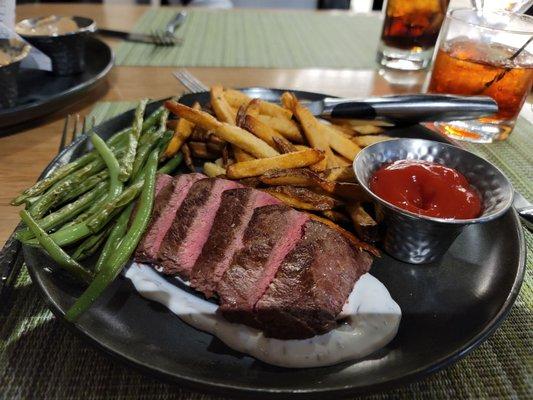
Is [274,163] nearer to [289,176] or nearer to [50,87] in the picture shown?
[289,176]

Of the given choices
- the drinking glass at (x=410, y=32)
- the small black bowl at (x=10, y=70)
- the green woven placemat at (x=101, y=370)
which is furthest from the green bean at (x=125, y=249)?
the drinking glass at (x=410, y=32)

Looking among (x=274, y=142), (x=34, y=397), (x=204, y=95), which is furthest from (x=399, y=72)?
(x=34, y=397)

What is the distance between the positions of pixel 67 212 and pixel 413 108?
1890 mm

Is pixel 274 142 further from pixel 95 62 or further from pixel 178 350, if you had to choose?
pixel 95 62

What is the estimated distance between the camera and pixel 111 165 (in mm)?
2002

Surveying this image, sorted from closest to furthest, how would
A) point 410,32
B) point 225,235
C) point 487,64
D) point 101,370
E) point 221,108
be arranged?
point 101,370
point 225,235
point 221,108
point 487,64
point 410,32

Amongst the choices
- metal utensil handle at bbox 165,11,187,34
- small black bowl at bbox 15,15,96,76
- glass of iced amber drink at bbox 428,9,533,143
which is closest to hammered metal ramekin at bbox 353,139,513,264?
glass of iced amber drink at bbox 428,9,533,143

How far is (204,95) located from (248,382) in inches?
80.6

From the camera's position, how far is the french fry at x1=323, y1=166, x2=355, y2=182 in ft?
6.60

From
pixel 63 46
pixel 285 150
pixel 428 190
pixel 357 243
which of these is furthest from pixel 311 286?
pixel 63 46

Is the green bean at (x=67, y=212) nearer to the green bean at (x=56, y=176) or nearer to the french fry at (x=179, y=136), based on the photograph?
the green bean at (x=56, y=176)

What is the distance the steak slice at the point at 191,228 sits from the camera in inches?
67.1

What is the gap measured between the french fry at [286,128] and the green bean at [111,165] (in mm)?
782

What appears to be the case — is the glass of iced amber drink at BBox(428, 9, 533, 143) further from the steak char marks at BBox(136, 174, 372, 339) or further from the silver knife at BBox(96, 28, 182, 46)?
the silver knife at BBox(96, 28, 182, 46)
